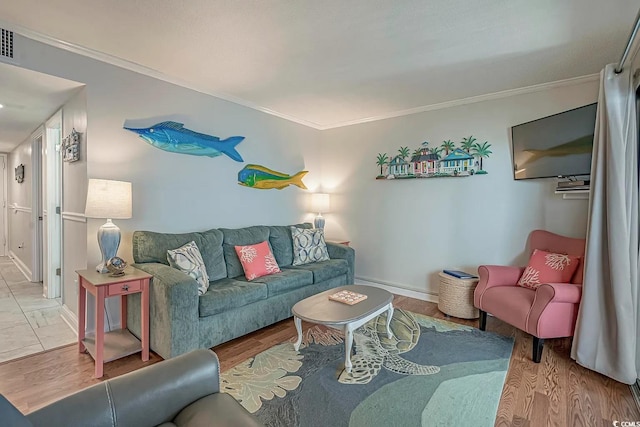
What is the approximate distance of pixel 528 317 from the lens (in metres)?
→ 2.43

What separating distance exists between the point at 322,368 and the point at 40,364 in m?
2.05

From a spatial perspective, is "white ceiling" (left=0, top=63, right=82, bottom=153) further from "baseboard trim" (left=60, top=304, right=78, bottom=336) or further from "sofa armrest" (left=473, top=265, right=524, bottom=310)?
"sofa armrest" (left=473, top=265, right=524, bottom=310)

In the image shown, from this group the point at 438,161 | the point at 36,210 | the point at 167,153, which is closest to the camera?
the point at 167,153

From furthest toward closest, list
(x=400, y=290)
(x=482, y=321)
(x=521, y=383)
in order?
(x=400, y=290)
(x=482, y=321)
(x=521, y=383)

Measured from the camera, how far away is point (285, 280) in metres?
3.09

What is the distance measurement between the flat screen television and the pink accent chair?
0.62 meters

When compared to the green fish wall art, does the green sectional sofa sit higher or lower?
lower

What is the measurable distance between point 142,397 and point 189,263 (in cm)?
160

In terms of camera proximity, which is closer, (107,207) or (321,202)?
(107,207)

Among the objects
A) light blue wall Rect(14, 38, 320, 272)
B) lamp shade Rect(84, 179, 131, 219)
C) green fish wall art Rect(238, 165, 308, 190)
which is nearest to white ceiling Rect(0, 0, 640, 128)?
light blue wall Rect(14, 38, 320, 272)

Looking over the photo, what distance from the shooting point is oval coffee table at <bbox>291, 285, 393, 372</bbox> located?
85.2 inches

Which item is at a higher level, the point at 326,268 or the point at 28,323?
the point at 326,268

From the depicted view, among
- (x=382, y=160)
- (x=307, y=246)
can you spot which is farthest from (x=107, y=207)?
(x=382, y=160)

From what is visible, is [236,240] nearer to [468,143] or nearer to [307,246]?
[307,246]
